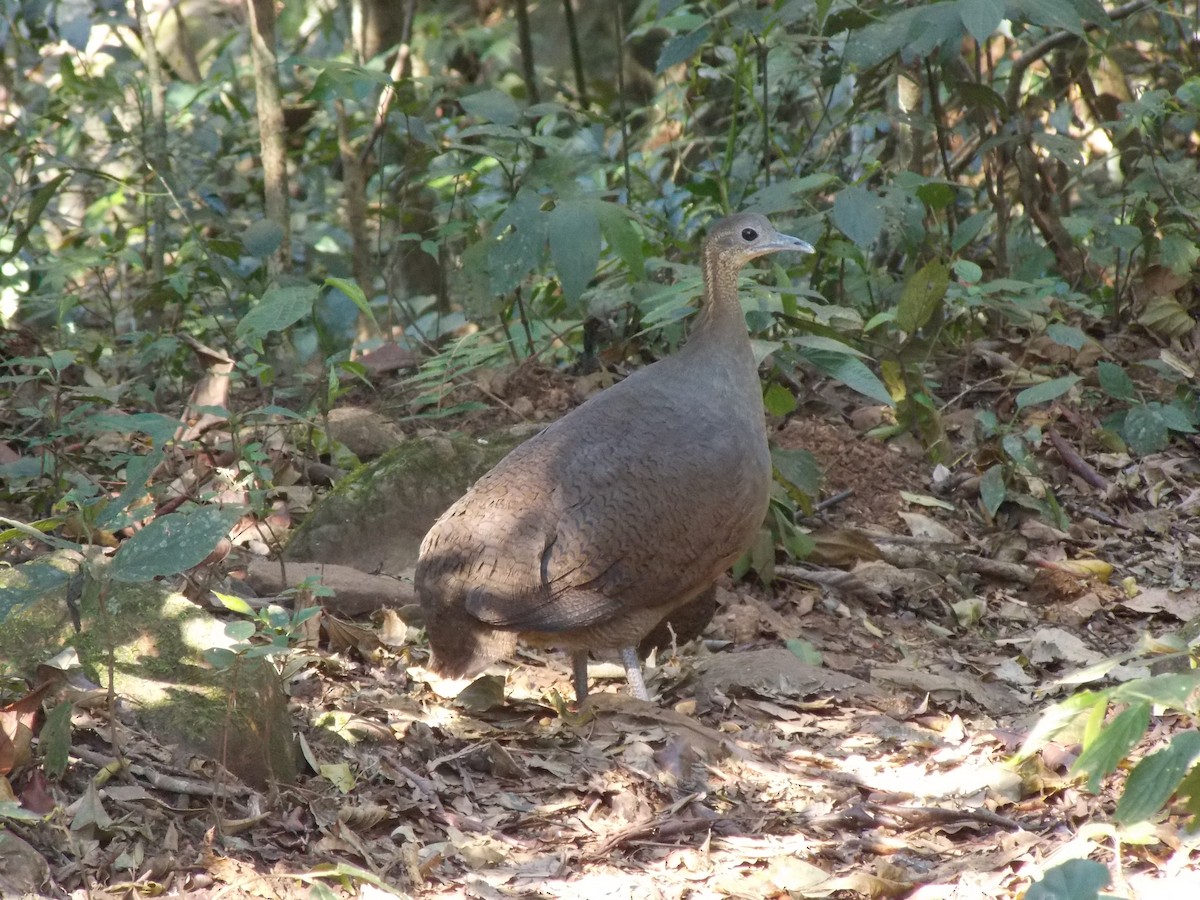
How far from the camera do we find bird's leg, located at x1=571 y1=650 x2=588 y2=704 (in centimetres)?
486

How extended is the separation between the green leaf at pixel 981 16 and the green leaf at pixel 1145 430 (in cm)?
220

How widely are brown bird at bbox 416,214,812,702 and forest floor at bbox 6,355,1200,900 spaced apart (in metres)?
0.25

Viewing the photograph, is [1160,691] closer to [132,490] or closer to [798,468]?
[132,490]

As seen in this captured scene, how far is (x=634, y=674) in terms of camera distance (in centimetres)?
481

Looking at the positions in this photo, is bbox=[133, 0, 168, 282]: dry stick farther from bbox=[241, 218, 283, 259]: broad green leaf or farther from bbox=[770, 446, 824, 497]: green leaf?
bbox=[770, 446, 824, 497]: green leaf

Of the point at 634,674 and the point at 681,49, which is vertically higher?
the point at 681,49

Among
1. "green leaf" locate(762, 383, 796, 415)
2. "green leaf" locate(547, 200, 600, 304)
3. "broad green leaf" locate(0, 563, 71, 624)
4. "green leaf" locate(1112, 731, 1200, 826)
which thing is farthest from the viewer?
"green leaf" locate(762, 383, 796, 415)

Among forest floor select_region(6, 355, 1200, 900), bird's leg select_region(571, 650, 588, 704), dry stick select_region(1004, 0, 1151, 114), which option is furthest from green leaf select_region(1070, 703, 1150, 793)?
dry stick select_region(1004, 0, 1151, 114)

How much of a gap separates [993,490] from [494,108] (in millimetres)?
2809

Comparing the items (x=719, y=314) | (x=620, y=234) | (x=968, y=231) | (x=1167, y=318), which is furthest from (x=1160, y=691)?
(x=1167, y=318)

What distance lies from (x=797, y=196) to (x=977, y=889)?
394 centimetres

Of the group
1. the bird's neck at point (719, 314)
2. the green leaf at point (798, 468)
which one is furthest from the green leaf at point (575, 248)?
the green leaf at point (798, 468)

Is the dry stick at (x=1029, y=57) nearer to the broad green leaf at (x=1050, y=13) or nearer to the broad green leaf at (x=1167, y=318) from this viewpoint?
the broad green leaf at (x=1167, y=318)

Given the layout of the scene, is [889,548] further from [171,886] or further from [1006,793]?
[171,886]
